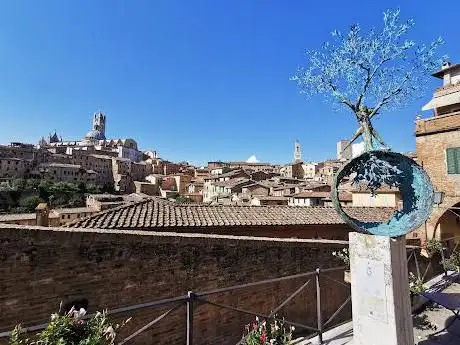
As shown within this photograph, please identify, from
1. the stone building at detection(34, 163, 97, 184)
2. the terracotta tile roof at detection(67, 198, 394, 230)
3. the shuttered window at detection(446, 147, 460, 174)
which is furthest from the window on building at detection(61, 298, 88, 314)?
the stone building at detection(34, 163, 97, 184)

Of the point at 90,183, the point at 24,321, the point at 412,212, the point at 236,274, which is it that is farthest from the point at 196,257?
the point at 90,183

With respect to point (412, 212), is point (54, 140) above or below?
above

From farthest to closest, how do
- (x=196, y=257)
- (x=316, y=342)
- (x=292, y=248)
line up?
(x=292, y=248)
(x=196, y=257)
(x=316, y=342)

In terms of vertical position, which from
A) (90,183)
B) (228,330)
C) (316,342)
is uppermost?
(90,183)

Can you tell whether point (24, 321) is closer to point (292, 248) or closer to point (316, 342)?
point (316, 342)

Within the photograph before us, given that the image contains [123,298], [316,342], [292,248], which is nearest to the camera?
[316,342]

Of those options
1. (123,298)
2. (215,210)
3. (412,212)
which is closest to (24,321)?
(123,298)

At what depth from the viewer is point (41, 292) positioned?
5.64 meters

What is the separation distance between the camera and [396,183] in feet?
15.3

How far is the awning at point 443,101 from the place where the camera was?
1778cm

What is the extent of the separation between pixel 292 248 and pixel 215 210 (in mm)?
6158

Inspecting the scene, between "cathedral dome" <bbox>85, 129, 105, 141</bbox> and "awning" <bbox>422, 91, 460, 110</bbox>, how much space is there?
458ft

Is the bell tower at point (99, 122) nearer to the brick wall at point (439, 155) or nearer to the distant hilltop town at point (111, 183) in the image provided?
the distant hilltop town at point (111, 183)

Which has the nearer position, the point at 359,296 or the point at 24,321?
the point at 359,296
